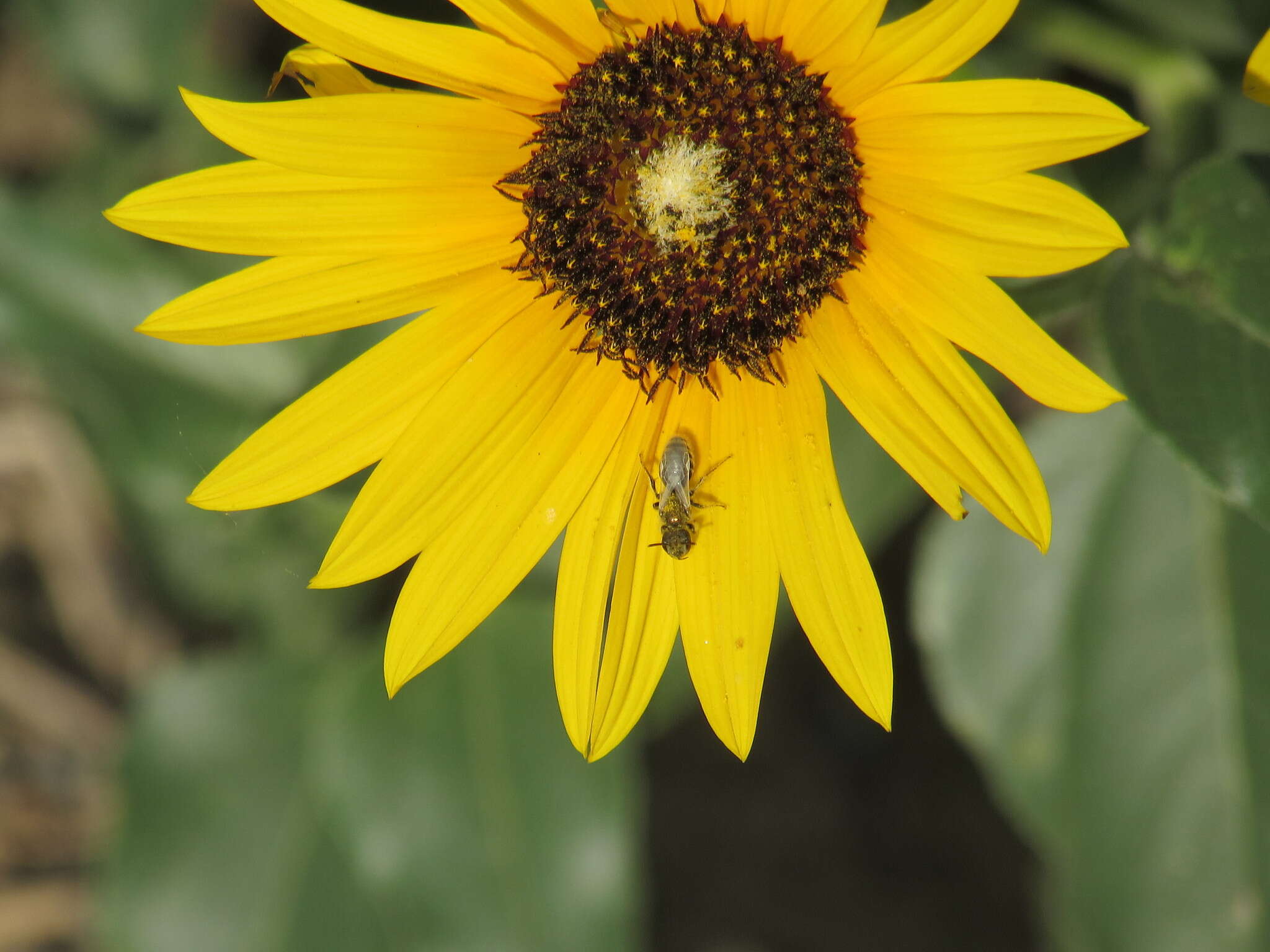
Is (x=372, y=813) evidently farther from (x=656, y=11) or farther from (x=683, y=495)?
(x=656, y=11)

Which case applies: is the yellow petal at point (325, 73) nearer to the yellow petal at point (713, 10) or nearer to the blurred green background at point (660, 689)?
the yellow petal at point (713, 10)

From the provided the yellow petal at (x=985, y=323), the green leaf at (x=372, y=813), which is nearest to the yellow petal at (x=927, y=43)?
the yellow petal at (x=985, y=323)

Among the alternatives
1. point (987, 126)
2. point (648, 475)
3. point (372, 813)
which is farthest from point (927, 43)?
point (372, 813)

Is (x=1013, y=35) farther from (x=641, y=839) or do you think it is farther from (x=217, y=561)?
(x=641, y=839)

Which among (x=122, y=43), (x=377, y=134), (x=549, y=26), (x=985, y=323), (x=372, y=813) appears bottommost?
(x=372, y=813)

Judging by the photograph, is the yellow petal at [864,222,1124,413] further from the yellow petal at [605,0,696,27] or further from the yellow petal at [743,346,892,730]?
the yellow petal at [605,0,696,27]
